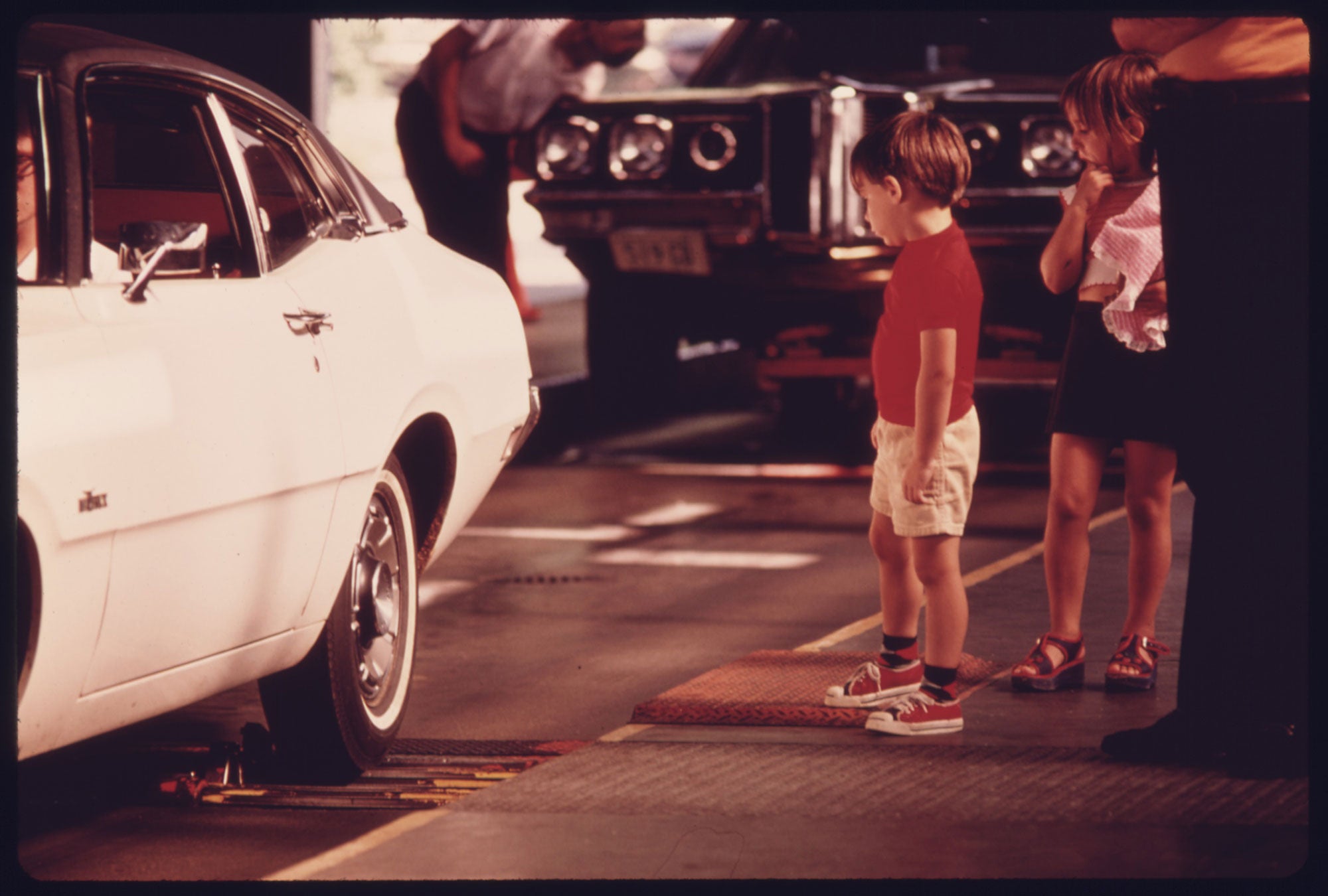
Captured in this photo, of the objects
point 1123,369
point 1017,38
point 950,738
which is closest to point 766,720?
point 950,738

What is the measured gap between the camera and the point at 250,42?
8.41m

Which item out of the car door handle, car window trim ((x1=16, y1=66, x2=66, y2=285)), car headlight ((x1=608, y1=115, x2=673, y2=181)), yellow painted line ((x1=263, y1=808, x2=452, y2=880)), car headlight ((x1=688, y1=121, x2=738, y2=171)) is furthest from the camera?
car headlight ((x1=608, y1=115, x2=673, y2=181))

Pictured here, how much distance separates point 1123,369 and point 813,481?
4.83 metres

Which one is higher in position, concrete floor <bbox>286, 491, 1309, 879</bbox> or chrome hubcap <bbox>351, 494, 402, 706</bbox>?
chrome hubcap <bbox>351, 494, 402, 706</bbox>

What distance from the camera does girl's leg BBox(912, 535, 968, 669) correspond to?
4816mm

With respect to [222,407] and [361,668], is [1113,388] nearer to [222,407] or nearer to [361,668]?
[361,668]

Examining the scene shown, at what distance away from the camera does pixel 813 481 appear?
10008 mm

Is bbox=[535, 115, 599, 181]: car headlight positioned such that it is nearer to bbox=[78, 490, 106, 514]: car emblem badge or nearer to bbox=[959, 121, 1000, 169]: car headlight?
bbox=[959, 121, 1000, 169]: car headlight

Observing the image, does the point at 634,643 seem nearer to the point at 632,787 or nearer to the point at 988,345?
the point at 632,787

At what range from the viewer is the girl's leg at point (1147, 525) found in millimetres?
5305

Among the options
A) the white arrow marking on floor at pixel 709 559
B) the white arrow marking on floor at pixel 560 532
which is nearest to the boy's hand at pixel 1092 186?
the white arrow marking on floor at pixel 709 559

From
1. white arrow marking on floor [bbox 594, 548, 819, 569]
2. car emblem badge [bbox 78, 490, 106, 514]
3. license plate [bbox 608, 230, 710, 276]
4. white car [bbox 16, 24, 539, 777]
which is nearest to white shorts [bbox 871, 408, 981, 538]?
white car [bbox 16, 24, 539, 777]

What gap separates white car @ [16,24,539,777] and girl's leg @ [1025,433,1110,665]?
1411 millimetres

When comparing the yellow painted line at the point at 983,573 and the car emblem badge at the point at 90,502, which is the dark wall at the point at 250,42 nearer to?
the yellow painted line at the point at 983,573
